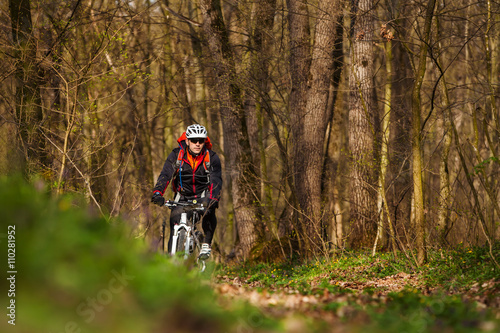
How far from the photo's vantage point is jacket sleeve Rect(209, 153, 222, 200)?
25.4ft

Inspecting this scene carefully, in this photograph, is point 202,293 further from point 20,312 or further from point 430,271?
point 430,271

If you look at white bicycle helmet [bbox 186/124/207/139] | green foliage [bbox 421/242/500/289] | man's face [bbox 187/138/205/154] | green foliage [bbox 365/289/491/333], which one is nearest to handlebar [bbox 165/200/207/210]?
man's face [bbox 187/138/205/154]

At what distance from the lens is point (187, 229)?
7.60 m

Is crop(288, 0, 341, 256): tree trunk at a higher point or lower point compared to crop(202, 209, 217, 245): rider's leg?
higher

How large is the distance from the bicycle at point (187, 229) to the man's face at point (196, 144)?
726mm

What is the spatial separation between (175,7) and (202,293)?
1763 cm

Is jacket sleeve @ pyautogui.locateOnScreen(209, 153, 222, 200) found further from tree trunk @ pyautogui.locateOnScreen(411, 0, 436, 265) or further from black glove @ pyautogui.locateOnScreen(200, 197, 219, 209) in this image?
tree trunk @ pyautogui.locateOnScreen(411, 0, 436, 265)

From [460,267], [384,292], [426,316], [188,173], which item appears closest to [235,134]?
[188,173]

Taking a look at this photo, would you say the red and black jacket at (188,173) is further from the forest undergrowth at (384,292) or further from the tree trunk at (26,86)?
the tree trunk at (26,86)

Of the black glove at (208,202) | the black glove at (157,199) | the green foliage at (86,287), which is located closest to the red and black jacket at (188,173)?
the black glove at (208,202)

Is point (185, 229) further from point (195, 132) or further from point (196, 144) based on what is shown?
point (195, 132)

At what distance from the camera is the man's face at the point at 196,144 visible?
7859 millimetres

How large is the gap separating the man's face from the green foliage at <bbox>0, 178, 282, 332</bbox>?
3.96m

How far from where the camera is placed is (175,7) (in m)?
20.2
